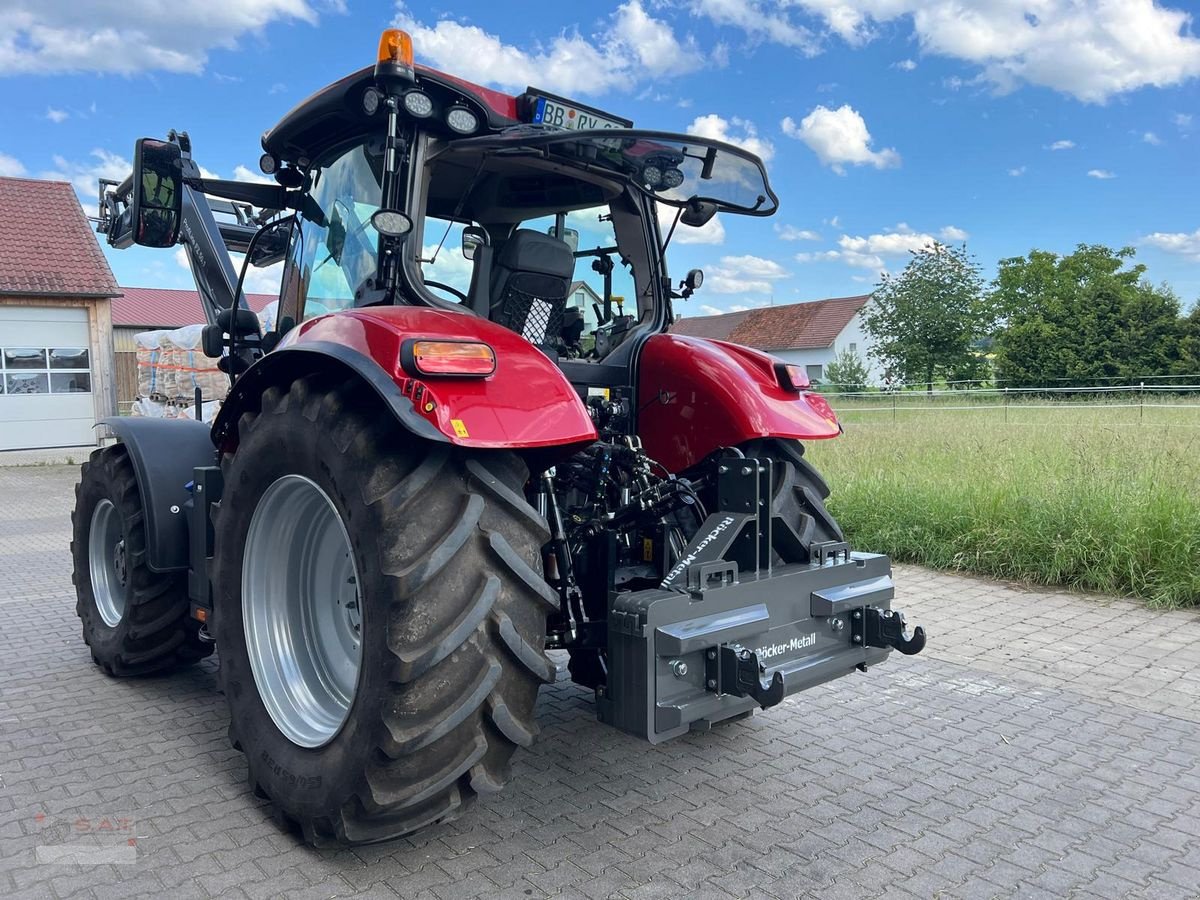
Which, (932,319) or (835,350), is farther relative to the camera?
(835,350)

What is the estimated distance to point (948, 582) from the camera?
684cm

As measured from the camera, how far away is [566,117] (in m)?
3.33

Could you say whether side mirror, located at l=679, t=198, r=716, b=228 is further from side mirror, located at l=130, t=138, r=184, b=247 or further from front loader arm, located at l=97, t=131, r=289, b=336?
side mirror, located at l=130, t=138, r=184, b=247

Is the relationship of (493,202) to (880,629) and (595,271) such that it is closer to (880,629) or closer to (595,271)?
(595,271)

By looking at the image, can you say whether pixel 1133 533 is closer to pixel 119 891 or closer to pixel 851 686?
pixel 851 686

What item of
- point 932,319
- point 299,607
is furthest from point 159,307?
point 299,607

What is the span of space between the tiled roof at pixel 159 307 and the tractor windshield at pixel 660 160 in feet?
117

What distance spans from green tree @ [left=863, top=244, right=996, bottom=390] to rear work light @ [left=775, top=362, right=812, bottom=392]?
33.9 metres

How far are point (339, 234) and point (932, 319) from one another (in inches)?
1417

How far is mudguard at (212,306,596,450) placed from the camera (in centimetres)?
246

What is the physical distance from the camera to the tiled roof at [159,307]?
37969mm

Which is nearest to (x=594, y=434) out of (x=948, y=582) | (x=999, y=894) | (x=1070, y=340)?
(x=999, y=894)

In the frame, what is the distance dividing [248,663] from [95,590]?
2.20 metres

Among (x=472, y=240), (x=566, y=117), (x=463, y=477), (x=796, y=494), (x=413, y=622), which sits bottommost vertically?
(x=413, y=622)
